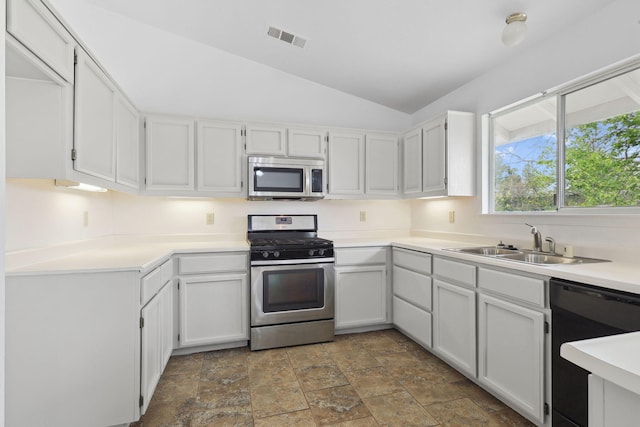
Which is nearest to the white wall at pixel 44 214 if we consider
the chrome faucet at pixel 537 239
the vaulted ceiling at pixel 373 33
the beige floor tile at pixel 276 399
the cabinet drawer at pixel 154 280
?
the cabinet drawer at pixel 154 280

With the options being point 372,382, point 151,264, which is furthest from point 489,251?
point 151,264

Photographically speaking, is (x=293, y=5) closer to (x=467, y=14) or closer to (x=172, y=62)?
(x=467, y=14)

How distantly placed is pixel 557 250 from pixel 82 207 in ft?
11.2

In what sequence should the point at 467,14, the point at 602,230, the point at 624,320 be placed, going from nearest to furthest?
the point at 624,320 → the point at 602,230 → the point at 467,14

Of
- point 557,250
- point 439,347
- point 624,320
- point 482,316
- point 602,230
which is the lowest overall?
point 439,347

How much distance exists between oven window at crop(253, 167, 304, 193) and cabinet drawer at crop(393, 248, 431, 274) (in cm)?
112

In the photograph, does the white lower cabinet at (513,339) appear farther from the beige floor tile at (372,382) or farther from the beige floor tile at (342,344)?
the beige floor tile at (342,344)

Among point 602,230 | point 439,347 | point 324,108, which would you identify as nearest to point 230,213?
point 324,108

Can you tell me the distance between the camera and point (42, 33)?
142cm

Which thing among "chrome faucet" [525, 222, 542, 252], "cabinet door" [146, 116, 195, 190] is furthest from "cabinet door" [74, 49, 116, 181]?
"chrome faucet" [525, 222, 542, 252]

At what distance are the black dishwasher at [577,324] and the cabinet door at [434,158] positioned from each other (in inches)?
57.2

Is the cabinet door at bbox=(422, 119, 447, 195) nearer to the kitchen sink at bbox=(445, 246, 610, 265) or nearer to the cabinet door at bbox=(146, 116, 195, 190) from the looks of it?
the kitchen sink at bbox=(445, 246, 610, 265)

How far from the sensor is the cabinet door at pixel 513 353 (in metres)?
1.68

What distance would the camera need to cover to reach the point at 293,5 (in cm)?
231
